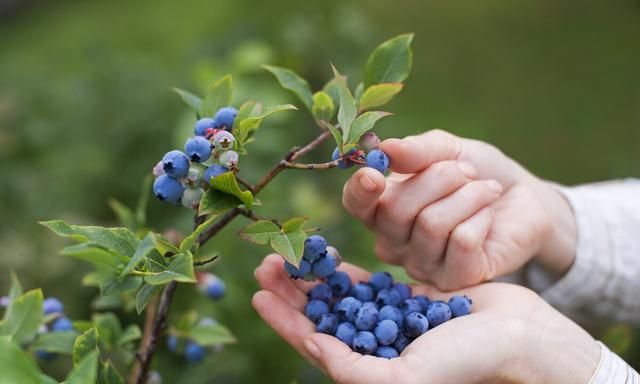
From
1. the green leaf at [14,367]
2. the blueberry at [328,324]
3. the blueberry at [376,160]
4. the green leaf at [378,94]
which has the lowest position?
the blueberry at [328,324]

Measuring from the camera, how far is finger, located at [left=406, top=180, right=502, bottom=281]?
1089 mm

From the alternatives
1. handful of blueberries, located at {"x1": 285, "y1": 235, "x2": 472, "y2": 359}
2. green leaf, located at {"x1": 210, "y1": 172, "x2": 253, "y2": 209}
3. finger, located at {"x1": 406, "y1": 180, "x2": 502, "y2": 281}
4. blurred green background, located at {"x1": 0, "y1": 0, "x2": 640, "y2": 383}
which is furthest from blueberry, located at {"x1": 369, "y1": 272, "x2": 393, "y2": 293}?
blurred green background, located at {"x1": 0, "y1": 0, "x2": 640, "y2": 383}

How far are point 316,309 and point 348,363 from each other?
0.15m

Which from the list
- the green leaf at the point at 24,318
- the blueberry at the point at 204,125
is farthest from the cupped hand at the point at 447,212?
the green leaf at the point at 24,318

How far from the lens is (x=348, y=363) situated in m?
0.87

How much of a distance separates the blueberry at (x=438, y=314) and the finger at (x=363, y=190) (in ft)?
0.58

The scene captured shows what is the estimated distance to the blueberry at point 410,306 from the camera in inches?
39.2

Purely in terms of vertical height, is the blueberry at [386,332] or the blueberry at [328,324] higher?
the blueberry at [386,332]

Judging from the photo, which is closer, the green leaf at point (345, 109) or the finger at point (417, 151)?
the green leaf at point (345, 109)

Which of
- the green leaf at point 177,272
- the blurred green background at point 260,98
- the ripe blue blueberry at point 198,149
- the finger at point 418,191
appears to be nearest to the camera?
the green leaf at point 177,272

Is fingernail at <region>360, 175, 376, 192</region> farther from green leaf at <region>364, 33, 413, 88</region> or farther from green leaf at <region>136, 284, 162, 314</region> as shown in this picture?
green leaf at <region>136, 284, 162, 314</region>

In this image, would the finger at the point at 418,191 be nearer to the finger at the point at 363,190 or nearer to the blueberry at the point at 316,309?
the finger at the point at 363,190

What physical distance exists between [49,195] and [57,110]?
0.41 m

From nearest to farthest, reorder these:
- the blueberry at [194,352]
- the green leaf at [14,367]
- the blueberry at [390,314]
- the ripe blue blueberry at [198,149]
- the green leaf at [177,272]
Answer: the green leaf at [14,367]
the green leaf at [177,272]
the ripe blue blueberry at [198,149]
the blueberry at [390,314]
the blueberry at [194,352]
